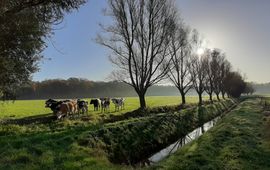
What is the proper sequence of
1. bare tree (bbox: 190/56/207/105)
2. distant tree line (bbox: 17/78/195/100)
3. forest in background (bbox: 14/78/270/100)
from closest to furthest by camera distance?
bare tree (bbox: 190/56/207/105), forest in background (bbox: 14/78/270/100), distant tree line (bbox: 17/78/195/100)

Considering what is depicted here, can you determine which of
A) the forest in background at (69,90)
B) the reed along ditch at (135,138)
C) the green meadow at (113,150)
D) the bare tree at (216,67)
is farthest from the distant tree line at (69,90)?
the green meadow at (113,150)

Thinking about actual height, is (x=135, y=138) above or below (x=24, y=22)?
below

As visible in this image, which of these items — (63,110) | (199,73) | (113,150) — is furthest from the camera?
(199,73)

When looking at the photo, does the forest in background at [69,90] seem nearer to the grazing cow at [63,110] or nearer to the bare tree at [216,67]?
the bare tree at [216,67]

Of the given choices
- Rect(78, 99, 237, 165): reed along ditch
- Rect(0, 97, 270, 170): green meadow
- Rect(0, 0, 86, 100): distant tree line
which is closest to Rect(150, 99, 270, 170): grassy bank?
Rect(0, 97, 270, 170): green meadow

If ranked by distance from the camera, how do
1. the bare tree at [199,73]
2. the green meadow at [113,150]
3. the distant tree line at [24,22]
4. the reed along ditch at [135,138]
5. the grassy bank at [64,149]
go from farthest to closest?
the bare tree at [199,73]
the reed along ditch at [135,138]
the green meadow at [113,150]
the grassy bank at [64,149]
the distant tree line at [24,22]

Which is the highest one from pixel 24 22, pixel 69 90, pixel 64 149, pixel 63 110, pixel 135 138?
pixel 69 90

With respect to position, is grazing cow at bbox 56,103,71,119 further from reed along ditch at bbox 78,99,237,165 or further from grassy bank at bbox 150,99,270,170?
grassy bank at bbox 150,99,270,170

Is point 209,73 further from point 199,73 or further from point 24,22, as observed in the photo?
point 24,22

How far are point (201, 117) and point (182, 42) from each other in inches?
567

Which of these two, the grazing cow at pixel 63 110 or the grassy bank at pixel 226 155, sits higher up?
the grazing cow at pixel 63 110

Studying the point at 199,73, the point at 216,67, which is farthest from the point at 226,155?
the point at 216,67

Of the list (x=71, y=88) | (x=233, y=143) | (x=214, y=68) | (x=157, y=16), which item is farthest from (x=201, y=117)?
(x=71, y=88)

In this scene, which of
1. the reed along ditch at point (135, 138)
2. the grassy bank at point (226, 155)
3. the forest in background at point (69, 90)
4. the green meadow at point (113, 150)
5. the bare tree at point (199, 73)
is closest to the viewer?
the green meadow at point (113, 150)
